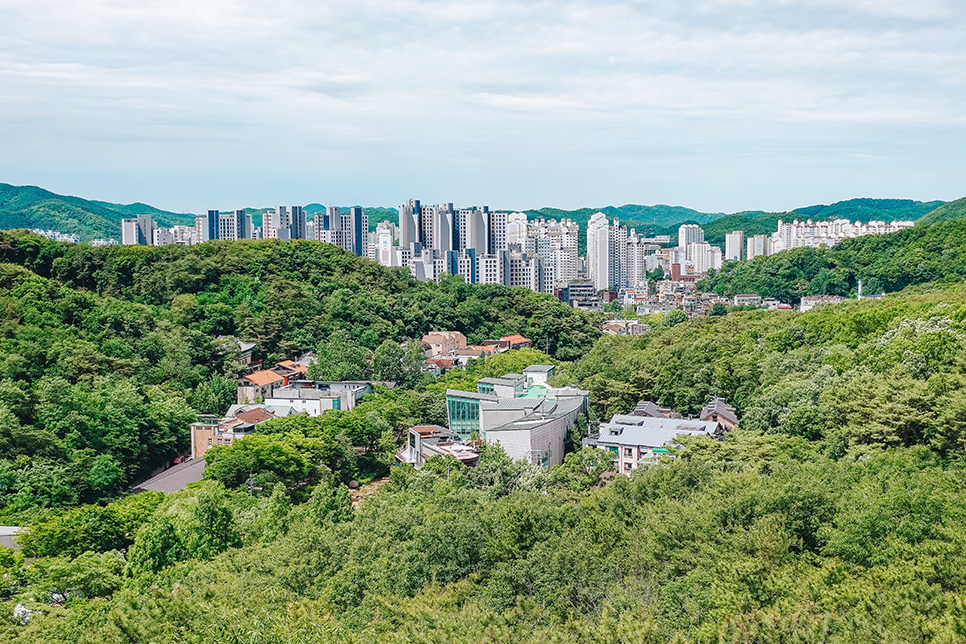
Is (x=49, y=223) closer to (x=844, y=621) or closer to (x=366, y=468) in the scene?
(x=366, y=468)

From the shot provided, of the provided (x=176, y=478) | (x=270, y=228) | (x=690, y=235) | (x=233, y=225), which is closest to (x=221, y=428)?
(x=176, y=478)

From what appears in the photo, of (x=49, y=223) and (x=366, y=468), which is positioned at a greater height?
(x=49, y=223)

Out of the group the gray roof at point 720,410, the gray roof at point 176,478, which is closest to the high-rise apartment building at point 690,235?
the gray roof at point 720,410

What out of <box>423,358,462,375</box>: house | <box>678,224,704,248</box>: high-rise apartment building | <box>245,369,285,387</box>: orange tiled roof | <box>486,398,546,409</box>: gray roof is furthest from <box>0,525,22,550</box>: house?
<box>678,224,704,248</box>: high-rise apartment building

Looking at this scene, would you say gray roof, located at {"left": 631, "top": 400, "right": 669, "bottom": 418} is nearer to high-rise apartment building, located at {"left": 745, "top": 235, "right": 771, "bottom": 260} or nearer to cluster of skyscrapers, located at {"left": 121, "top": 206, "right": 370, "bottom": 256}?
cluster of skyscrapers, located at {"left": 121, "top": 206, "right": 370, "bottom": 256}

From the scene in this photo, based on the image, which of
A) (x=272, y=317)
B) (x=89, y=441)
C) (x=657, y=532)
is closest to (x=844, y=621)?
(x=657, y=532)

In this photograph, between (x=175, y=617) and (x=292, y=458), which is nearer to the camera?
(x=175, y=617)
